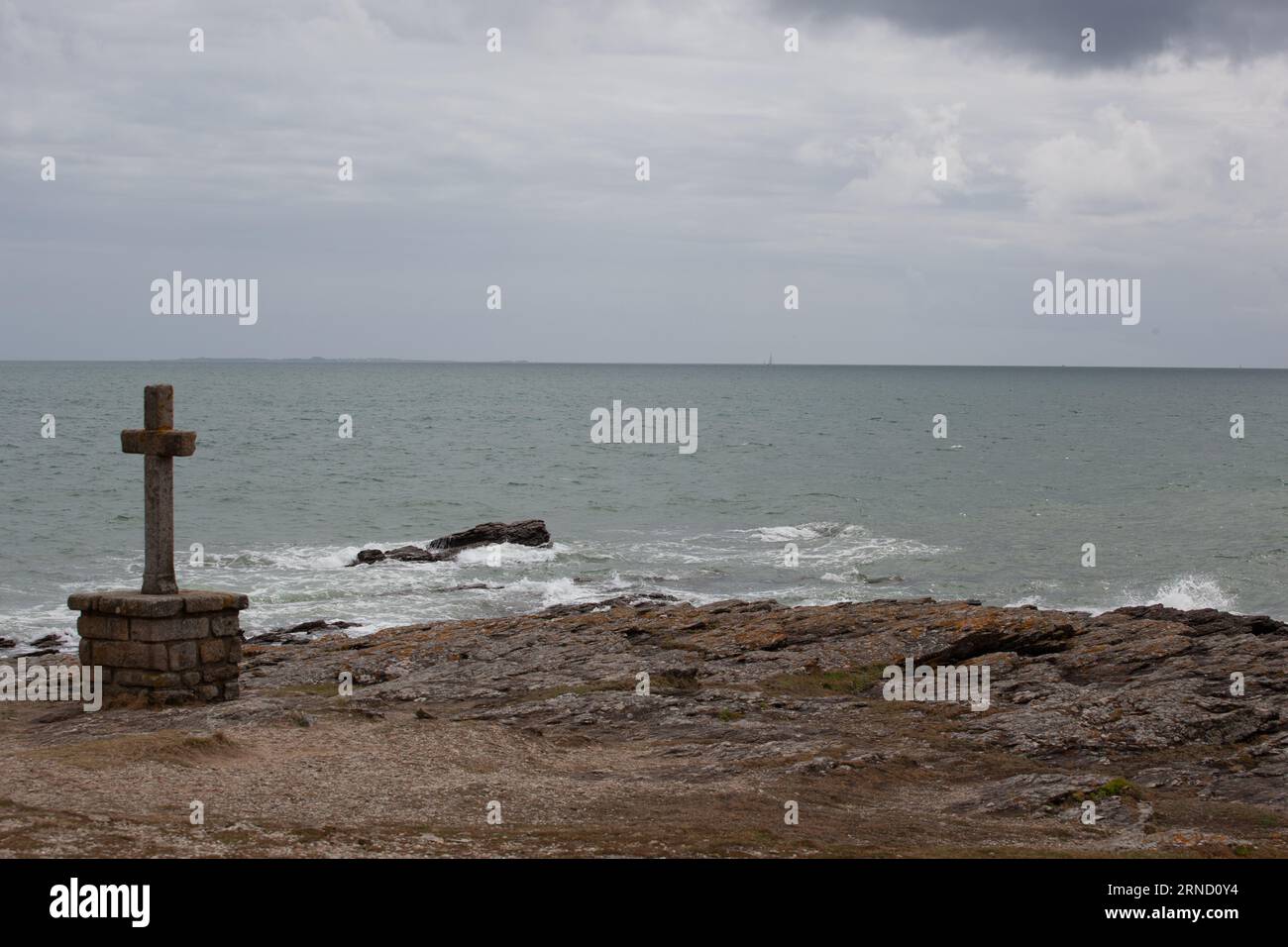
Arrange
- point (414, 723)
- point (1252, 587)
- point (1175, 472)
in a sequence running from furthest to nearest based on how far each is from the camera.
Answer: point (1175, 472) → point (1252, 587) → point (414, 723)

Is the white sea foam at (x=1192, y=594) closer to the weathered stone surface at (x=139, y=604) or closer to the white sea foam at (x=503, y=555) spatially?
the white sea foam at (x=503, y=555)

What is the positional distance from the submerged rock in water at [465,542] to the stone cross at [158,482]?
21.3 m

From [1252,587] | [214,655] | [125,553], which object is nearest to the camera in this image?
[214,655]

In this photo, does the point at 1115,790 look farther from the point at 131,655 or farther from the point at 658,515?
the point at 658,515

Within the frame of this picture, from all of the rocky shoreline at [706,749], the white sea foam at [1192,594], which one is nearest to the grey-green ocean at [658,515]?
the white sea foam at [1192,594]

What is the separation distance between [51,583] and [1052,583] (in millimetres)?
27575

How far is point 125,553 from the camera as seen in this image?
40.3 m

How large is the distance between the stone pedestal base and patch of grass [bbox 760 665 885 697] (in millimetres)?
7968

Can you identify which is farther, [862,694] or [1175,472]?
[1175,472]

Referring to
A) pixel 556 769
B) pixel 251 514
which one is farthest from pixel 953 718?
pixel 251 514

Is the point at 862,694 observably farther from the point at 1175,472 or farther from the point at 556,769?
the point at 1175,472

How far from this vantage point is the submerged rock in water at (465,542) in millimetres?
39500

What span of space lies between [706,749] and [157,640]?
746cm

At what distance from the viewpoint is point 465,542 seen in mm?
41406
